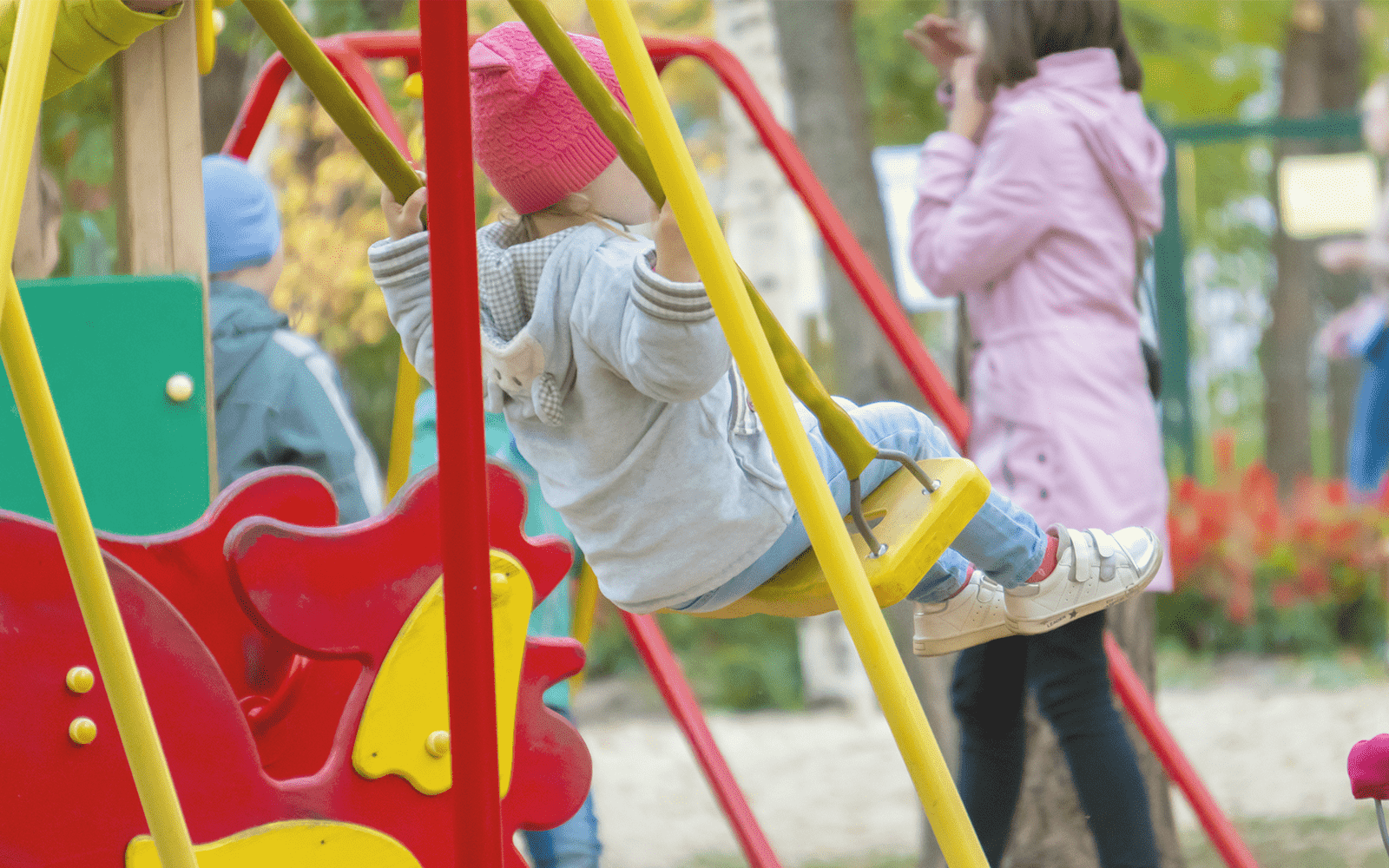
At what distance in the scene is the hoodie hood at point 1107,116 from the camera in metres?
2.40

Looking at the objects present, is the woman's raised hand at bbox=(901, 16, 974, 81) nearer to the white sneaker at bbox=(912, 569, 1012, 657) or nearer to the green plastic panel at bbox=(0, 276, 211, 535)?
the white sneaker at bbox=(912, 569, 1012, 657)

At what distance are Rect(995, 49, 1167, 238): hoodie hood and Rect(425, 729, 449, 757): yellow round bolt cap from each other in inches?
54.7

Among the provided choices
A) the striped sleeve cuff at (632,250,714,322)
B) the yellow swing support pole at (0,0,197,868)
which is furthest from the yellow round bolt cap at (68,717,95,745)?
the striped sleeve cuff at (632,250,714,322)

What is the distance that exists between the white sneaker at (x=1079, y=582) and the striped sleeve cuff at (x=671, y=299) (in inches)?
25.3

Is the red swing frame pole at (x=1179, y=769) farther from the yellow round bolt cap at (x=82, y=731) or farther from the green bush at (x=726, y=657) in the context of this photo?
the green bush at (x=726, y=657)

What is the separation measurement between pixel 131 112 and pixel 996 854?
1593mm

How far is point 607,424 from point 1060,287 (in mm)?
1027

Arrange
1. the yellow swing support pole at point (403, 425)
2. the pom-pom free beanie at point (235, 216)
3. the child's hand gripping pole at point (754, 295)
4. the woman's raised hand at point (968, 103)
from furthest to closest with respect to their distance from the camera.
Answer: the pom-pom free beanie at point (235, 216), the woman's raised hand at point (968, 103), the yellow swing support pole at point (403, 425), the child's hand gripping pole at point (754, 295)

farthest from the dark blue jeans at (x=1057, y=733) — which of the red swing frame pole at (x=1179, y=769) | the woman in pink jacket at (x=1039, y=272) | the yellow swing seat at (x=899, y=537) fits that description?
the yellow swing seat at (x=899, y=537)

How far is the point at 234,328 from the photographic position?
2551 mm

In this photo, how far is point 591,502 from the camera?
5.61 ft

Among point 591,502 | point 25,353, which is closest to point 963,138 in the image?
point 591,502

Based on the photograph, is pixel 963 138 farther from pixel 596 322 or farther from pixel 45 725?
pixel 45 725

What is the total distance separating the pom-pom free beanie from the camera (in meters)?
2.63
